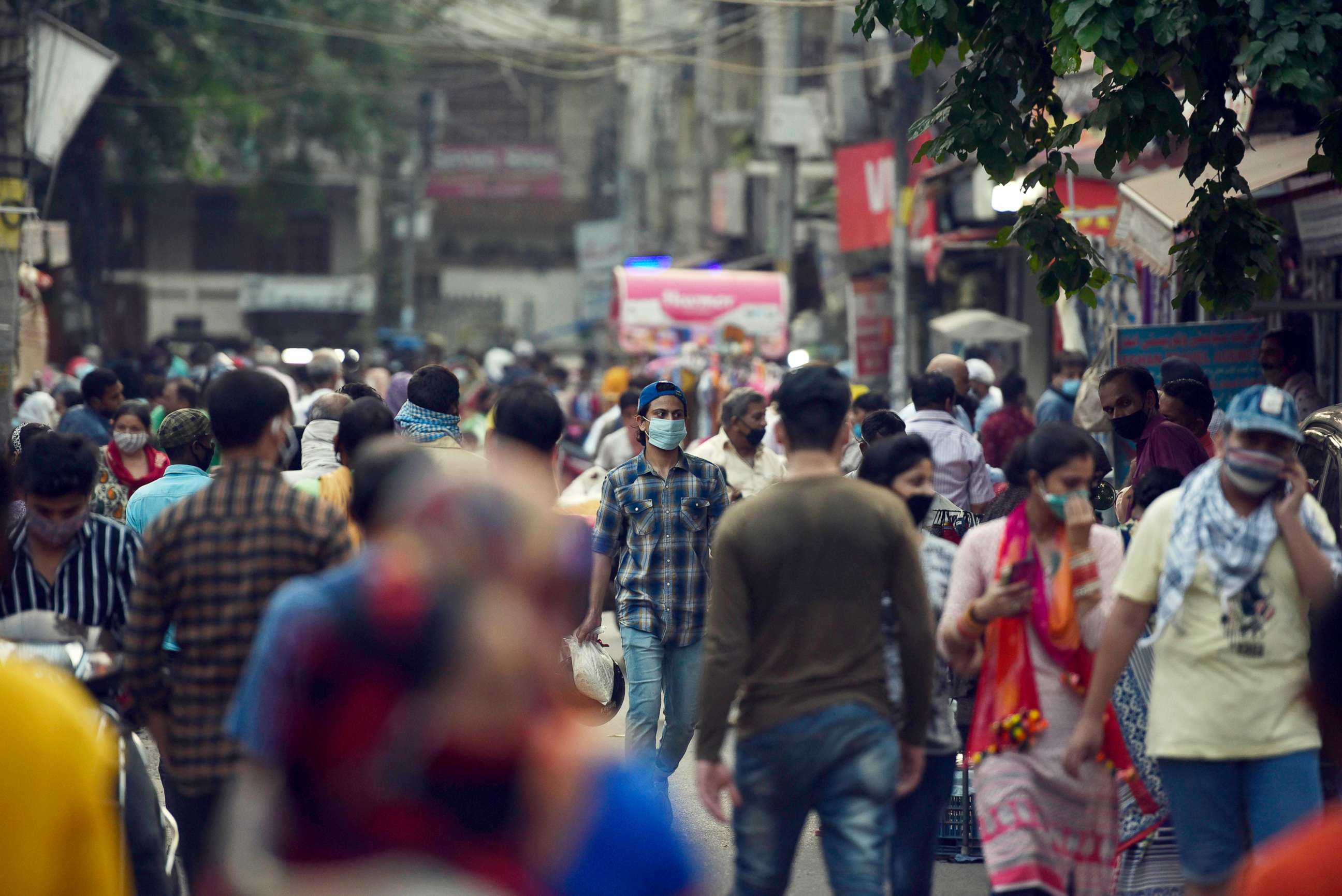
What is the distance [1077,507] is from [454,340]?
142 feet

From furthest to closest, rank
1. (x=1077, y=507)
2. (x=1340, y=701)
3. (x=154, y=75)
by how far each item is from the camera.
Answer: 1. (x=154, y=75)
2. (x=1077, y=507)
3. (x=1340, y=701)

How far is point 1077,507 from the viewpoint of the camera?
450 centimetres

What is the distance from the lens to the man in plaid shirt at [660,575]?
6.52m

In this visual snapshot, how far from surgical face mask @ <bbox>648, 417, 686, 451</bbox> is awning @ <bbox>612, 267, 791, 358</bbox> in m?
12.1

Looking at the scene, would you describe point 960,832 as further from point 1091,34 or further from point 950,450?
point 1091,34

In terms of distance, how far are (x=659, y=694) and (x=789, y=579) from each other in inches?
96.3

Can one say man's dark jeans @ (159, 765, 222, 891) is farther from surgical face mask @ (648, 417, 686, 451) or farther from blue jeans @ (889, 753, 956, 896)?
surgical face mask @ (648, 417, 686, 451)

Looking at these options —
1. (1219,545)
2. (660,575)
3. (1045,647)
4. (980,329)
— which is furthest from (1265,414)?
(980,329)

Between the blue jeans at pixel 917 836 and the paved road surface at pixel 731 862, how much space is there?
0.88 m

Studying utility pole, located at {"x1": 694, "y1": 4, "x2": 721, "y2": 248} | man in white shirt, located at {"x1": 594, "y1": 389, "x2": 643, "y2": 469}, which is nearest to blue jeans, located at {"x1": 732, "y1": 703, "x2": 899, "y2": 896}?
man in white shirt, located at {"x1": 594, "y1": 389, "x2": 643, "y2": 469}

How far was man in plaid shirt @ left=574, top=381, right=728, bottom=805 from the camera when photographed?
6.52 m

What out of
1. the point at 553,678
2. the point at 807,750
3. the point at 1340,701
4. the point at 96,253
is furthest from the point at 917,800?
the point at 96,253

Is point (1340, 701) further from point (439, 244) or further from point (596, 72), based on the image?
point (439, 244)

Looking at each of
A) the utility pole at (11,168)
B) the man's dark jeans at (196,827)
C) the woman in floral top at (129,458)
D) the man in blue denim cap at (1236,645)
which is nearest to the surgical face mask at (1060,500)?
the man in blue denim cap at (1236,645)
